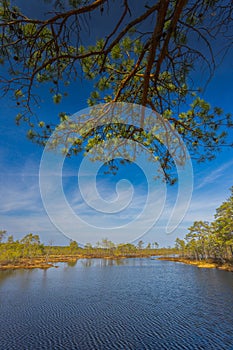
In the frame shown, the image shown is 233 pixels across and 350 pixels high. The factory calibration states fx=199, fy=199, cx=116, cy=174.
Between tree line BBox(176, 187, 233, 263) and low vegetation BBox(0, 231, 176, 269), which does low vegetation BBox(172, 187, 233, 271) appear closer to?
tree line BBox(176, 187, 233, 263)

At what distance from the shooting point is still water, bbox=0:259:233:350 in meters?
7.98

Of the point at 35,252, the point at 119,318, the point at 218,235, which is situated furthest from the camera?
the point at 35,252

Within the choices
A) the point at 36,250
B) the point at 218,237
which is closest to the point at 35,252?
the point at 36,250

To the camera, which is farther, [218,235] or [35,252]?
[35,252]

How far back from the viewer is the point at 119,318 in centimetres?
1034

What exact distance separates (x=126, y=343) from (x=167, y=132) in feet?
29.6

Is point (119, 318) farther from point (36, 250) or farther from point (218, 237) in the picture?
point (36, 250)

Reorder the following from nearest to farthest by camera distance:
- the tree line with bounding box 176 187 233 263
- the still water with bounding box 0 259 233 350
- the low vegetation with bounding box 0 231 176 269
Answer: the still water with bounding box 0 259 233 350
the tree line with bounding box 176 187 233 263
the low vegetation with bounding box 0 231 176 269

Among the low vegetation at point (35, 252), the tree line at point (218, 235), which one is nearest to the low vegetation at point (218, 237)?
the tree line at point (218, 235)

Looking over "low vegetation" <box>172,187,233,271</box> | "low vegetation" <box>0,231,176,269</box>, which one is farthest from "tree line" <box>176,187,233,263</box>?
"low vegetation" <box>0,231,176,269</box>

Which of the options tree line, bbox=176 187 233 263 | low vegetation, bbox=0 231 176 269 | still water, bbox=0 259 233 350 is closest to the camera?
still water, bbox=0 259 233 350

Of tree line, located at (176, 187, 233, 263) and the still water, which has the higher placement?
tree line, located at (176, 187, 233, 263)

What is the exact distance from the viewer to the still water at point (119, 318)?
7984 millimetres

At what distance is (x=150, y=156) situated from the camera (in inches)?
117
